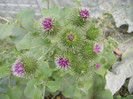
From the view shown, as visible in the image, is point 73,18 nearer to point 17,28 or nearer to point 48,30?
point 48,30

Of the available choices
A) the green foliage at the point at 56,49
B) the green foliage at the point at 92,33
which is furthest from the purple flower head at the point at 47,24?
the green foliage at the point at 92,33

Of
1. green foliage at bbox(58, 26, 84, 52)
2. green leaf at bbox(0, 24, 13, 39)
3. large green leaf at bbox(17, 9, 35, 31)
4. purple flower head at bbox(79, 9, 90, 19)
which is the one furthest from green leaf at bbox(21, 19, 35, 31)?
purple flower head at bbox(79, 9, 90, 19)

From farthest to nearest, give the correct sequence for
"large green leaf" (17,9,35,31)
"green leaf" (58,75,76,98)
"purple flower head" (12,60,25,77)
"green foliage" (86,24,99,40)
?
1. "green leaf" (58,75,76,98)
2. "large green leaf" (17,9,35,31)
3. "green foliage" (86,24,99,40)
4. "purple flower head" (12,60,25,77)

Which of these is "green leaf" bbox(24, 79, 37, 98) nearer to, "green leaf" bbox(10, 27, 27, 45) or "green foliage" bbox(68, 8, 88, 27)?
"green leaf" bbox(10, 27, 27, 45)

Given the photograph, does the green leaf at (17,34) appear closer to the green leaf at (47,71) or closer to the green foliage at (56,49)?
the green foliage at (56,49)

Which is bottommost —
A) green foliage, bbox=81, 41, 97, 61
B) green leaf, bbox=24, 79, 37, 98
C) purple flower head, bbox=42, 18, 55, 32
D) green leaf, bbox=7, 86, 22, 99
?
green leaf, bbox=7, 86, 22, 99

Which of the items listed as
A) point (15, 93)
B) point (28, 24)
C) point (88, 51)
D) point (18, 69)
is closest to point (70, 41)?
point (88, 51)

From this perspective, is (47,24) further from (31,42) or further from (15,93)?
(15,93)

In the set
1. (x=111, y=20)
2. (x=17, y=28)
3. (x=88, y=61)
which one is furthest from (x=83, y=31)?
(x=111, y=20)
